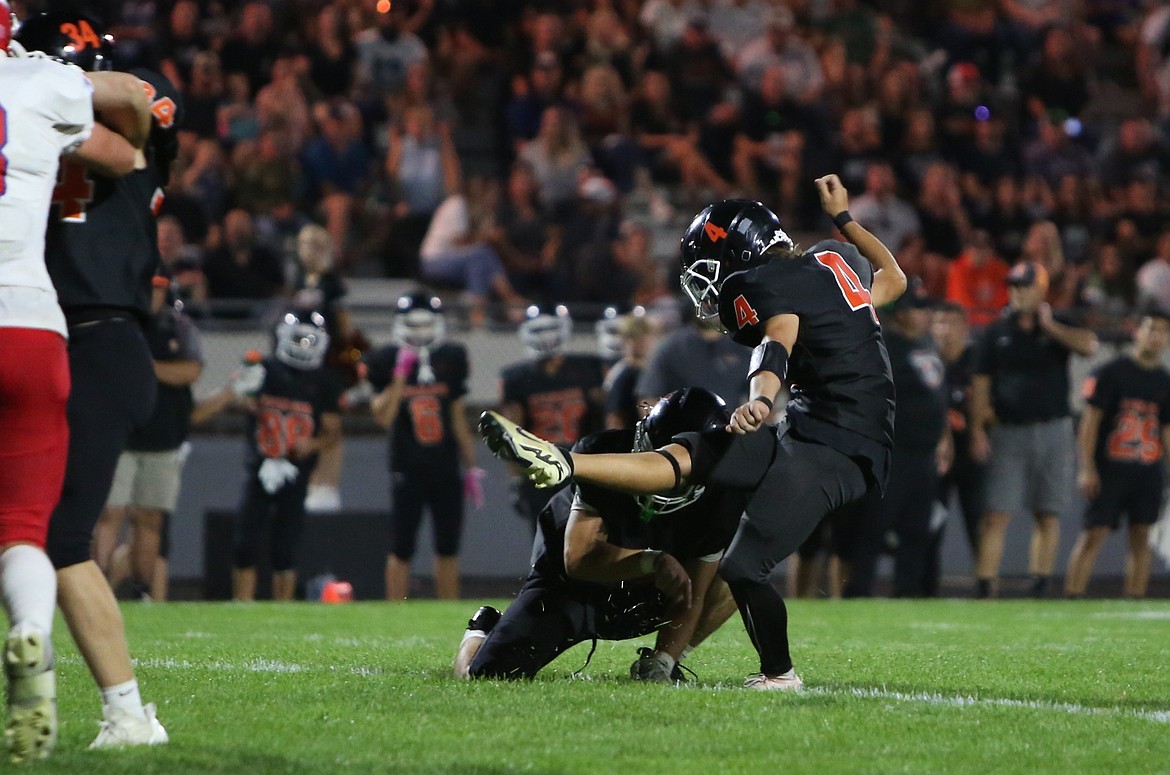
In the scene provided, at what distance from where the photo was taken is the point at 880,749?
376cm

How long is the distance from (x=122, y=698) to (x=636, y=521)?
1.81 m

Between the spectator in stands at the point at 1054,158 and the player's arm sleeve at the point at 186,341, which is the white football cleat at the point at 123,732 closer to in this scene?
the player's arm sleeve at the point at 186,341

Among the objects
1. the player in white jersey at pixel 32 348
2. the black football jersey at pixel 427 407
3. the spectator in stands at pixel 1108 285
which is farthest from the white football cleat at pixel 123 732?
the spectator in stands at pixel 1108 285

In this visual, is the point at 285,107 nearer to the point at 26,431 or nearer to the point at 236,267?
the point at 236,267

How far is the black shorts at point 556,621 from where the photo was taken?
500 centimetres

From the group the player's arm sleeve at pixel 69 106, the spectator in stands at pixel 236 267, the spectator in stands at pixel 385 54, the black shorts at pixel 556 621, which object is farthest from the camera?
the spectator in stands at pixel 385 54

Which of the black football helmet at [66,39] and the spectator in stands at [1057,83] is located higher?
the spectator in stands at [1057,83]

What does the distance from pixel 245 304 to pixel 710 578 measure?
7.45m

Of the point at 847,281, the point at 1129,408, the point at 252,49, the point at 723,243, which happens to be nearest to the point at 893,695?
the point at 847,281

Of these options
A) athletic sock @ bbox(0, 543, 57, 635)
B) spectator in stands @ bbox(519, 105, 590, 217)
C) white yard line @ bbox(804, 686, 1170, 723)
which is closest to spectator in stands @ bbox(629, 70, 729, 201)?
spectator in stands @ bbox(519, 105, 590, 217)

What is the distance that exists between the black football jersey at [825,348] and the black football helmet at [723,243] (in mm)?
92

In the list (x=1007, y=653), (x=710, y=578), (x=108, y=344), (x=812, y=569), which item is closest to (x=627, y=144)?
(x=812, y=569)

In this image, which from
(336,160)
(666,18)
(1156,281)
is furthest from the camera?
(666,18)

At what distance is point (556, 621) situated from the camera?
5.07m
